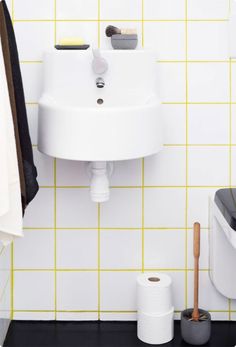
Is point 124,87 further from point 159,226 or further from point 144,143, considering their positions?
point 159,226

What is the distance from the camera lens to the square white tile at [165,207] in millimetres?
2594

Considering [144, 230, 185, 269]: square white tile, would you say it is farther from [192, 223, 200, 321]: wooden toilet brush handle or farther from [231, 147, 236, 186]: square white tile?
[231, 147, 236, 186]: square white tile

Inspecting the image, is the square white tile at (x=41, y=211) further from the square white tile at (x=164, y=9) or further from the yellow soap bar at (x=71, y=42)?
the square white tile at (x=164, y=9)

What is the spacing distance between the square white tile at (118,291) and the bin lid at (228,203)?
516mm

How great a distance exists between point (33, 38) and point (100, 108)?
59cm

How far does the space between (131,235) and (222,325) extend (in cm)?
55

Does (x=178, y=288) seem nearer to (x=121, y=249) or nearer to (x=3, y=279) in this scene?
(x=121, y=249)

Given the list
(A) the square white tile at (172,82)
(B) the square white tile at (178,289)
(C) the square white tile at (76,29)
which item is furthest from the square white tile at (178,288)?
(C) the square white tile at (76,29)

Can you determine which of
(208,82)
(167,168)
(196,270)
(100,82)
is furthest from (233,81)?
(196,270)

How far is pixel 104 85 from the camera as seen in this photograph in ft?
7.89

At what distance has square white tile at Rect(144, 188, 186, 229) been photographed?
259 centimetres

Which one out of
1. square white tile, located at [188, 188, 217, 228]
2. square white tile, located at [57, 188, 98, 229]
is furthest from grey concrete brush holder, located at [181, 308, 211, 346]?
square white tile, located at [57, 188, 98, 229]

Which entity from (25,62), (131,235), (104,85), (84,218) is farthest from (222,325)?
(25,62)

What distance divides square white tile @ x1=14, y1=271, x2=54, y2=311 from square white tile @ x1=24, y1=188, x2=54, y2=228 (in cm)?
21
